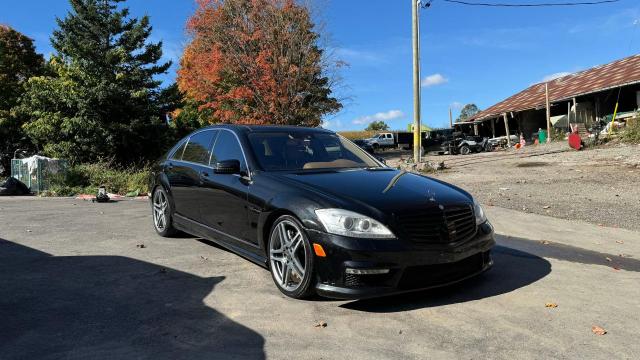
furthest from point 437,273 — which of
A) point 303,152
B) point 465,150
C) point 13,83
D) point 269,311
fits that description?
point 13,83

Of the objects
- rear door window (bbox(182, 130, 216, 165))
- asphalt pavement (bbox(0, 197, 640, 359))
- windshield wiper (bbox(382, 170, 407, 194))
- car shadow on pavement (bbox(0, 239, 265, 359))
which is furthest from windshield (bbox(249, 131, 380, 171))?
car shadow on pavement (bbox(0, 239, 265, 359))

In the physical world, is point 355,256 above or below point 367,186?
below

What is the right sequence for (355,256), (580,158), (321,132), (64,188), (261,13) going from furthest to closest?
(261,13)
(580,158)
(64,188)
(321,132)
(355,256)

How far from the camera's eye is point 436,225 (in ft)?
13.6

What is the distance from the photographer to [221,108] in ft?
101

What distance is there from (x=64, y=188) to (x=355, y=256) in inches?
474

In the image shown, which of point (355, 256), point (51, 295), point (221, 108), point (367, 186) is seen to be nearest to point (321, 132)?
A: point (367, 186)

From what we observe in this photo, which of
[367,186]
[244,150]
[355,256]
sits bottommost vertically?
[355,256]

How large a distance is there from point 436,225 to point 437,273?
1.25 ft

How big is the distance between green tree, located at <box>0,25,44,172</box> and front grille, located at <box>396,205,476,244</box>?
20.0m

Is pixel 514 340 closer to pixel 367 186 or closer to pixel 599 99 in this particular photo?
pixel 367 186

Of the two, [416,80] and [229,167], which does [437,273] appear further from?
[416,80]

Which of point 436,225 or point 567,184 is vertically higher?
point 436,225

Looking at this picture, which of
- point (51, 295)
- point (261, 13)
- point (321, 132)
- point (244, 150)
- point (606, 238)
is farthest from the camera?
point (261, 13)
